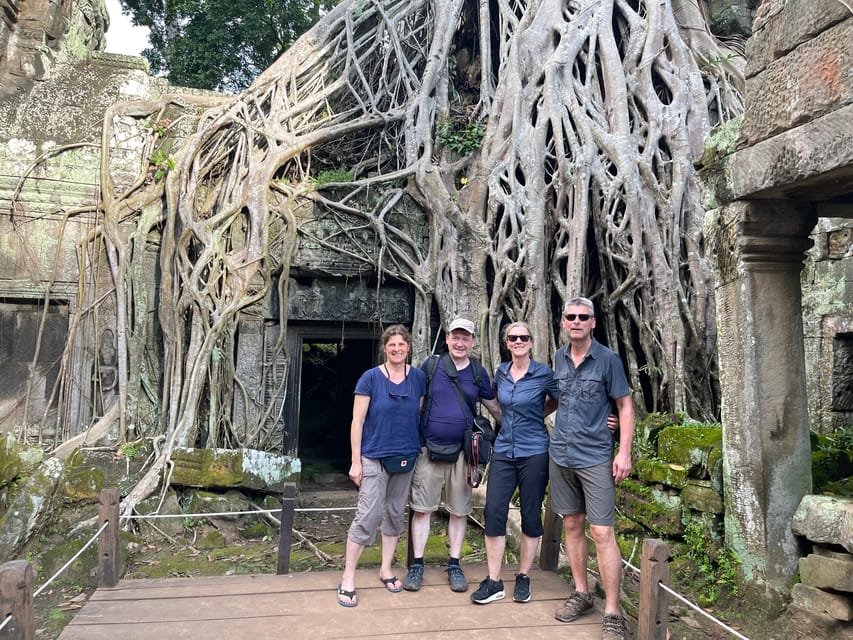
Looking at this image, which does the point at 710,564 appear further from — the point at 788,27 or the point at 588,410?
the point at 788,27

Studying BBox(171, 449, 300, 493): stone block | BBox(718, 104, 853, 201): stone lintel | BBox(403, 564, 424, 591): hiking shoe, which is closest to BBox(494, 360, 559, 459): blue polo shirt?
BBox(403, 564, 424, 591): hiking shoe

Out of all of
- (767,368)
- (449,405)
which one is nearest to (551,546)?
(449,405)

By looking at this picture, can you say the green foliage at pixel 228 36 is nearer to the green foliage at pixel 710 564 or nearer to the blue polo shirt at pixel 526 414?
the blue polo shirt at pixel 526 414

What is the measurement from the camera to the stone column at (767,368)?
2.98 metres

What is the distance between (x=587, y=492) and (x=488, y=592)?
2.17 ft

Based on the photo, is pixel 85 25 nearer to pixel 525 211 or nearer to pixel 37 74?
pixel 37 74

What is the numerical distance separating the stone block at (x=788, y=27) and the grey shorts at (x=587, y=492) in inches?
75.9

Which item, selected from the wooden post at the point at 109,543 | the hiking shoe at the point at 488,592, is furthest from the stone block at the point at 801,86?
the wooden post at the point at 109,543

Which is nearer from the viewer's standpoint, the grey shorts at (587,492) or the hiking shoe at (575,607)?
the grey shorts at (587,492)

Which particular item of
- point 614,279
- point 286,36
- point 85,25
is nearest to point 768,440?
point 614,279

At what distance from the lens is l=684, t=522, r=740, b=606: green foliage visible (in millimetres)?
3176

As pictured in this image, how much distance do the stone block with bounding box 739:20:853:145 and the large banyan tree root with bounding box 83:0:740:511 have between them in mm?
2020

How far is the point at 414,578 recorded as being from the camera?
297cm

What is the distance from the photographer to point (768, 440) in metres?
3.00
